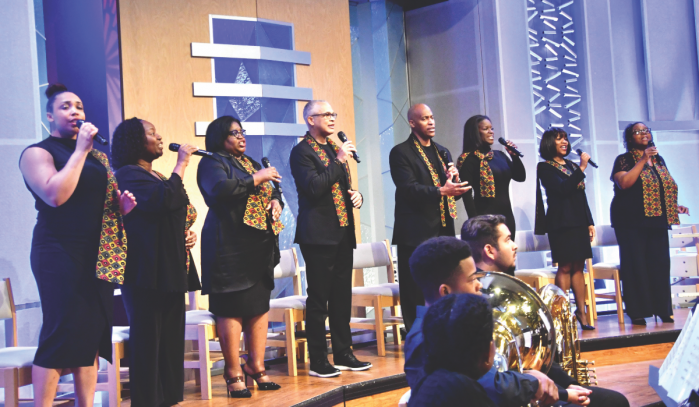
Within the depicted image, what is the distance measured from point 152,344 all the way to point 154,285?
27 cm

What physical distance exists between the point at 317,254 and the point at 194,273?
2.15ft

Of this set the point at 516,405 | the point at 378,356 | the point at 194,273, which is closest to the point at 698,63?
the point at 378,356

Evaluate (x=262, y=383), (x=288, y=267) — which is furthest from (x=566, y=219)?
(x=262, y=383)

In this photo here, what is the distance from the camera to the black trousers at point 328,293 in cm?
Result: 367

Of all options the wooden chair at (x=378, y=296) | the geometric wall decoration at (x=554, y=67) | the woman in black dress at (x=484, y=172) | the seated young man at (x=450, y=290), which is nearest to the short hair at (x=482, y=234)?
the seated young man at (x=450, y=290)

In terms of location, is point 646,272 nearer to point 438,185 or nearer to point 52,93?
point 438,185

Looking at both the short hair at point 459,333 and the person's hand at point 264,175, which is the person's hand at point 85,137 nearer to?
the person's hand at point 264,175

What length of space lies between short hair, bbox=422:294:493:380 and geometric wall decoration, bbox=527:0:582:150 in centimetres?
526

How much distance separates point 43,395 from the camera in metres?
2.51

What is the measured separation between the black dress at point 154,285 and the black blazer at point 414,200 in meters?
1.35

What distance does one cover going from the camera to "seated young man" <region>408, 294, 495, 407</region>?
1.52 metres

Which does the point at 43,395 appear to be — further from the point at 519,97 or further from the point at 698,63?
the point at 698,63

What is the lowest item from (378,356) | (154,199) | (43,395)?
(378,356)

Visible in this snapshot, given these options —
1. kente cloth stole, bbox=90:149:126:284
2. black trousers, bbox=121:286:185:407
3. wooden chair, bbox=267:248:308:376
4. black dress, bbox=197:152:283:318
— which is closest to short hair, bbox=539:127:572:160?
wooden chair, bbox=267:248:308:376
